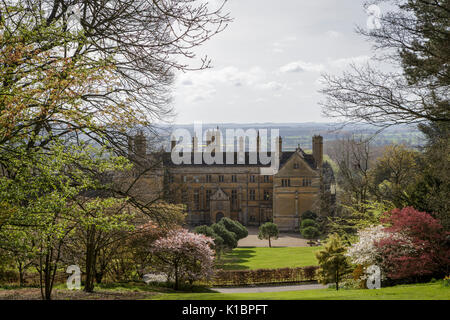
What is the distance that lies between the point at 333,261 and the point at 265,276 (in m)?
7.23

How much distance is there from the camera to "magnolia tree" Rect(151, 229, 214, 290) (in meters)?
19.6

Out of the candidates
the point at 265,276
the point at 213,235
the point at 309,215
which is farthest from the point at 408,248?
the point at 309,215

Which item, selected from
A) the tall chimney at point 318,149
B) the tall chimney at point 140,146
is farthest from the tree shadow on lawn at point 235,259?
the tall chimney at point 318,149

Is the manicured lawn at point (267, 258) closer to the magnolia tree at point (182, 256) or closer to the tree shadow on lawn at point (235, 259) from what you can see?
the tree shadow on lawn at point (235, 259)

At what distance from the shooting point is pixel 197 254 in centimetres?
2012

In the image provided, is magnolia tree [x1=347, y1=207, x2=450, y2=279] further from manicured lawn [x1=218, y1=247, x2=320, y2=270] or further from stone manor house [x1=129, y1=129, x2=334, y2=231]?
stone manor house [x1=129, y1=129, x2=334, y2=231]

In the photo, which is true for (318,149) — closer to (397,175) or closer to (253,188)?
(253,188)

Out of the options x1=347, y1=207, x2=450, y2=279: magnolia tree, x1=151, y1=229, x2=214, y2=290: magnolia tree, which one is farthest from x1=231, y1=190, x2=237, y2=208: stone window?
x1=347, y1=207, x2=450, y2=279: magnolia tree

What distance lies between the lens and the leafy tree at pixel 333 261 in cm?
1848

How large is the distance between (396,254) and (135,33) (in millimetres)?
11887

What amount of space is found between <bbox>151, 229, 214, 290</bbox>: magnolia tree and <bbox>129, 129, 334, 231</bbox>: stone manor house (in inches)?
1131

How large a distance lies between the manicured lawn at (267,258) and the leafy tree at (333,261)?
7448 mm

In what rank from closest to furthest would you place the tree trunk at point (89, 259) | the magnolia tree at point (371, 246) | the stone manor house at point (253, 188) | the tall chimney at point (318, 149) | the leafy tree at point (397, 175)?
the tree trunk at point (89, 259) < the magnolia tree at point (371, 246) < the leafy tree at point (397, 175) < the stone manor house at point (253, 188) < the tall chimney at point (318, 149)
